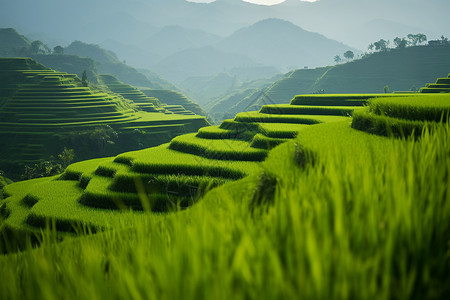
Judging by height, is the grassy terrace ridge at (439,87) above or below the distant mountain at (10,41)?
below

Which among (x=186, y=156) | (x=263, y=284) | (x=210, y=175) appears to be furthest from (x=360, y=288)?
(x=186, y=156)

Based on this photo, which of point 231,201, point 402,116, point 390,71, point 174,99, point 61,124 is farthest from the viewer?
point 174,99

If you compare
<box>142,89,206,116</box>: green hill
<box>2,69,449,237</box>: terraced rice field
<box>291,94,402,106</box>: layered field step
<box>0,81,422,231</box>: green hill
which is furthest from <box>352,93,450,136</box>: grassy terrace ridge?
<box>142,89,206,116</box>: green hill

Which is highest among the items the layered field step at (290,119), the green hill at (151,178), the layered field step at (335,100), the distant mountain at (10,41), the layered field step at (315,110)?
the distant mountain at (10,41)

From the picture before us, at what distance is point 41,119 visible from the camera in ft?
127

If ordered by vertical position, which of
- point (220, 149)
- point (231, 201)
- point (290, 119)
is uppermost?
point (231, 201)

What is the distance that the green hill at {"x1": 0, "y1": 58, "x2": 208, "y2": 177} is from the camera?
34.8 metres

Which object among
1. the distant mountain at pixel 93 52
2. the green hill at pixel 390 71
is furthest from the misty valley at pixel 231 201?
the distant mountain at pixel 93 52

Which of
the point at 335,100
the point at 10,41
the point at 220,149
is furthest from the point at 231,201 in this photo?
the point at 10,41

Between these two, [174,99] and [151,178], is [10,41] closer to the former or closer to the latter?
[174,99]

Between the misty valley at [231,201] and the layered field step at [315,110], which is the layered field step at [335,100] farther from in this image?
the layered field step at [315,110]

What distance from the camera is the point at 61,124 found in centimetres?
3762

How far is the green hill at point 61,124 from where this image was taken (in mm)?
34844

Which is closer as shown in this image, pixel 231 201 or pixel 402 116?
pixel 231 201
